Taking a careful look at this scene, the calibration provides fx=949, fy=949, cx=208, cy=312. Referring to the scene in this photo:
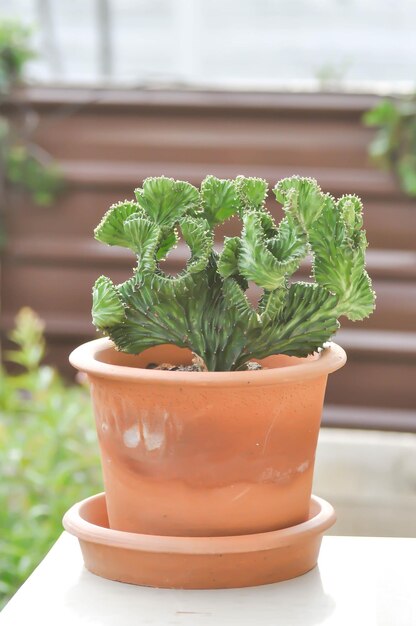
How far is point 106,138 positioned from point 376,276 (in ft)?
3.70

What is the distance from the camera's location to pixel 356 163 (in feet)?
11.3

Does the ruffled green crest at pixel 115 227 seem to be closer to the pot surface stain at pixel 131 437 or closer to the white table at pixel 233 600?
the pot surface stain at pixel 131 437

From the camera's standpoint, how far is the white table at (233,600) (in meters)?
0.63

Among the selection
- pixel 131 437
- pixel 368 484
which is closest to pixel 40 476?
pixel 368 484

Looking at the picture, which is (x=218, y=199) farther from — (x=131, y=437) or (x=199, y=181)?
(x=199, y=181)

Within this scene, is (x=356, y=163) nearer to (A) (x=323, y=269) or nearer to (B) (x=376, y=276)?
(B) (x=376, y=276)

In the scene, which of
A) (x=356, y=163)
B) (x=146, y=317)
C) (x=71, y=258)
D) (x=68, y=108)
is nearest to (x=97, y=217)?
(x=71, y=258)

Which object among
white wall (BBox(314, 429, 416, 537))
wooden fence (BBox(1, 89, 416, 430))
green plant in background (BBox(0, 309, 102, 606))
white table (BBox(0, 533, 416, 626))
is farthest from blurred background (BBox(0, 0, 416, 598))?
white table (BBox(0, 533, 416, 626))

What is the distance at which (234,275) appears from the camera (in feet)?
2.28

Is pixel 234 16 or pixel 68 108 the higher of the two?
pixel 234 16

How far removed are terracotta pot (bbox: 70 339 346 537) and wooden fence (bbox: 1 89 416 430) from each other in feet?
8.94

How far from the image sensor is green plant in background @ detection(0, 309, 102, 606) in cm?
187

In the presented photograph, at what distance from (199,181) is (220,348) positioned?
110 inches

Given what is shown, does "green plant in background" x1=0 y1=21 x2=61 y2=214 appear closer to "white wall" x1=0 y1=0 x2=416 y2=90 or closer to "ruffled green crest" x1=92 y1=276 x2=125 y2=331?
"white wall" x1=0 y1=0 x2=416 y2=90
